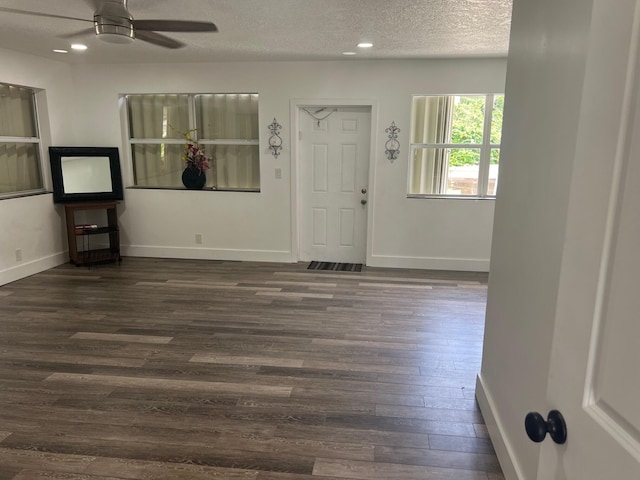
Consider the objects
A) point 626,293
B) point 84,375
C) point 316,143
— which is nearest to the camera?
point 626,293

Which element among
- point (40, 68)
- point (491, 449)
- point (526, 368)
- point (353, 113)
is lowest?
point (491, 449)

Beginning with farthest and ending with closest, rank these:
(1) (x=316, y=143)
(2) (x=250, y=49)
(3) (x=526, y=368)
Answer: (1) (x=316, y=143) < (2) (x=250, y=49) < (3) (x=526, y=368)

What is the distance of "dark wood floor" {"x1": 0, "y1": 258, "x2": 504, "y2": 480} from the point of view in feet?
6.83

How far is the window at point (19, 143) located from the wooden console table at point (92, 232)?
0.54 m

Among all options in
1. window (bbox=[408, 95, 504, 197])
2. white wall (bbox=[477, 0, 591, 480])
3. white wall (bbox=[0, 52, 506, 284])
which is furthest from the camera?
window (bbox=[408, 95, 504, 197])

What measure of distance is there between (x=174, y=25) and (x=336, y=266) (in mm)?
3421

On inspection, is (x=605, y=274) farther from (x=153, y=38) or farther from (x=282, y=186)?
(x=282, y=186)

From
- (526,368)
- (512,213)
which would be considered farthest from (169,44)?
(526,368)

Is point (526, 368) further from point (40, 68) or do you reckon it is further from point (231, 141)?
point (40, 68)

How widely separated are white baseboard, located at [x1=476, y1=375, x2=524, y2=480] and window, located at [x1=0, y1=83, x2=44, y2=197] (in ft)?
17.2

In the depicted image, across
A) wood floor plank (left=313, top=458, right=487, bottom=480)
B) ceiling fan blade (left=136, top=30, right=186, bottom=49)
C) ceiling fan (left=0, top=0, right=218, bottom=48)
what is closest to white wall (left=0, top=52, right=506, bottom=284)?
ceiling fan blade (left=136, top=30, right=186, bottom=49)

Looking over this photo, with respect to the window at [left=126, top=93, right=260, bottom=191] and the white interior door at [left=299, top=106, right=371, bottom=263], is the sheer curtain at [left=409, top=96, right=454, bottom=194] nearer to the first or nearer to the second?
the white interior door at [left=299, top=106, right=371, bottom=263]

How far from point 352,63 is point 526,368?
14.2 ft

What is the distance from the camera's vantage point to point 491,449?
2166mm
